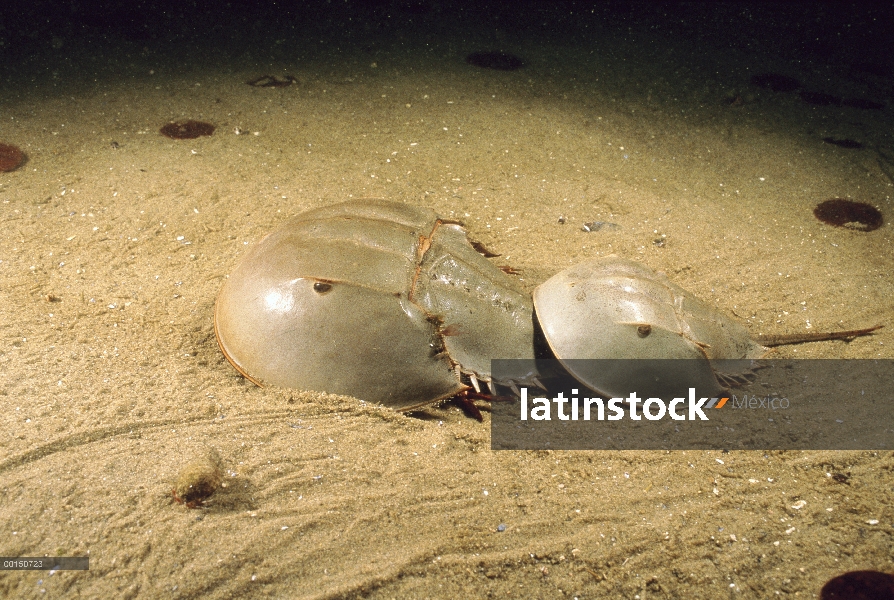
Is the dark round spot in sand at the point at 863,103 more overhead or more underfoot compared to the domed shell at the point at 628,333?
more overhead

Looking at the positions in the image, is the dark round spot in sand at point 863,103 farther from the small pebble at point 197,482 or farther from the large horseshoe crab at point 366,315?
the small pebble at point 197,482

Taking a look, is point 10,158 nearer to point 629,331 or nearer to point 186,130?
point 186,130

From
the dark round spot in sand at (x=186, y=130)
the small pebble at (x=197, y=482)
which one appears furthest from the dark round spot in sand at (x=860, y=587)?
the dark round spot in sand at (x=186, y=130)

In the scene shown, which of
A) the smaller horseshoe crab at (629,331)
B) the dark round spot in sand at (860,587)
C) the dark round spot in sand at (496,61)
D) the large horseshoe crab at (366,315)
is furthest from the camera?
the dark round spot in sand at (496,61)

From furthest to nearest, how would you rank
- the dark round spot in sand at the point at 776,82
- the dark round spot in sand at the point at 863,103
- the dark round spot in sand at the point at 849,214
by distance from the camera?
the dark round spot in sand at the point at 776,82 → the dark round spot in sand at the point at 863,103 → the dark round spot in sand at the point at 849,214

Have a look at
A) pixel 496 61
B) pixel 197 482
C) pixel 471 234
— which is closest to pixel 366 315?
pixel 197 482

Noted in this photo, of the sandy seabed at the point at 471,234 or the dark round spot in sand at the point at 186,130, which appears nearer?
the sandy seabed at the point at 471,234

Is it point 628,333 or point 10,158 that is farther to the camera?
Answer: point 10,158
